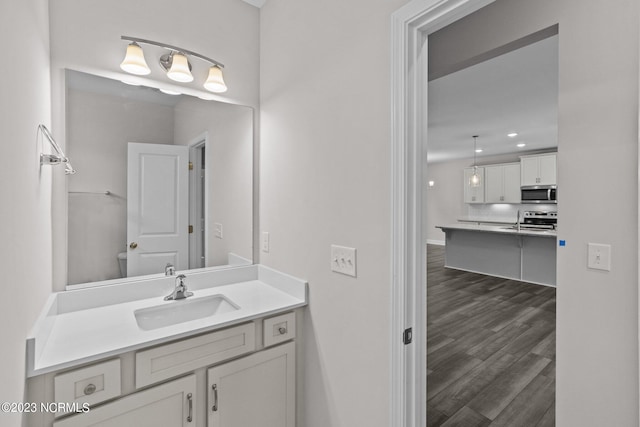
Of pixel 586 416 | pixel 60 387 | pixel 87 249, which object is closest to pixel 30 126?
pixel 87 249

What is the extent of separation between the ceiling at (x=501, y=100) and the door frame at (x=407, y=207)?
1.98 m

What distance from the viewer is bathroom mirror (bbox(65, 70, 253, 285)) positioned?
145 centimetres

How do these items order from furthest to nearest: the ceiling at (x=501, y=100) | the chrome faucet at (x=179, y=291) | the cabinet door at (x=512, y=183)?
the cabinet door at (x=512, y=183), the ceiling at (x=501, y=100), the chrome faucet at (x=179, y=291)

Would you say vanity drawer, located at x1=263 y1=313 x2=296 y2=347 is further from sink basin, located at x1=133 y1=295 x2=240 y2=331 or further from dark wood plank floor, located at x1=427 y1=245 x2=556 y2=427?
dark wood plank floor, located at x1=427 y1=245 x2=556 y2=427

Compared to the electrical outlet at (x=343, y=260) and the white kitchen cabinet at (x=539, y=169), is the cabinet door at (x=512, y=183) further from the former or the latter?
the electrical outlet at (x=343, y=260)

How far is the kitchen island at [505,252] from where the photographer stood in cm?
476

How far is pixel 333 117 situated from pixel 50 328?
1436 millimetres

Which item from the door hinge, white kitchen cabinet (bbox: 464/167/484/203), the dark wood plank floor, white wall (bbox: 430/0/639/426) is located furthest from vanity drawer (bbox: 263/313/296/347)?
white kitchen cabinet (bbox: 464/167/484/203)

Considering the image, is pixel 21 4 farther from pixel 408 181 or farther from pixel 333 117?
pixel 408 181

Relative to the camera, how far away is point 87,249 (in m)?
1.46

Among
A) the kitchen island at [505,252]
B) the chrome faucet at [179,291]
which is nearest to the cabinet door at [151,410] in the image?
the chrome faucet at [179,291]

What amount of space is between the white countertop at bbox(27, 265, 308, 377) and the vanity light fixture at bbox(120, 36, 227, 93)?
107cm

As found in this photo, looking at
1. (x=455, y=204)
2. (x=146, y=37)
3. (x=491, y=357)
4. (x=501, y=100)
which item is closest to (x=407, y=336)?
(x=146, y=37)

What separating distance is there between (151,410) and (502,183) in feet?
28.1
